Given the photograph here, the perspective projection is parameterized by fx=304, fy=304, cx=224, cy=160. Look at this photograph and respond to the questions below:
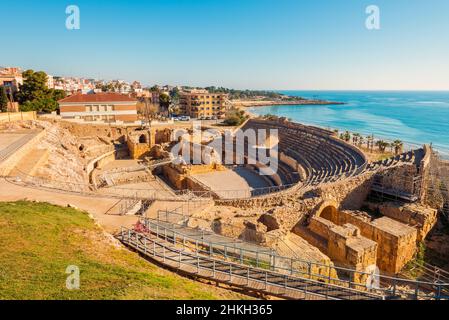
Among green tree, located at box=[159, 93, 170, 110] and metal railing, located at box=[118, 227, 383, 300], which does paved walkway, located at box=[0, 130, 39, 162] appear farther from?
green tree, located at box=[159, 93, 170, 110]

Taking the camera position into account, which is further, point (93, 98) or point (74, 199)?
point (93, 98)

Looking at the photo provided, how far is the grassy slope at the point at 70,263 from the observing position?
277 inches

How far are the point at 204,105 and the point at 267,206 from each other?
191ft

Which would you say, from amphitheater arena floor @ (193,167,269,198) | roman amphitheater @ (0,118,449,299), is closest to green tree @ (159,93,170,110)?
roman amphitheater @ (0,118,449,299)

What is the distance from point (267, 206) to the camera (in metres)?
18.7

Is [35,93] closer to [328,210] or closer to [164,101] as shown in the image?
[164,101]

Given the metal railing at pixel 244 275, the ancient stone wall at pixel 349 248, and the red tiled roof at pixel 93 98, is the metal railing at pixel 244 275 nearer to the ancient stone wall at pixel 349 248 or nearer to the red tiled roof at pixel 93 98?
the ancient stone wall at pixel 349 248

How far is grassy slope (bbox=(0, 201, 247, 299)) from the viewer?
277 inches

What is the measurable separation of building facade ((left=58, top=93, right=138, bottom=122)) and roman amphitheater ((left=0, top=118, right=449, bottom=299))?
747cm

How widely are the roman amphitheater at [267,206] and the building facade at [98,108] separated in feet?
24.5

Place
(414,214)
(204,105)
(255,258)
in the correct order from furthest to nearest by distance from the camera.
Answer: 1. (204,105)
2. (414,214)
3. (255,258)

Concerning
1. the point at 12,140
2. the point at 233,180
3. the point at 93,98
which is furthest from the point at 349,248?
the point at 93,98

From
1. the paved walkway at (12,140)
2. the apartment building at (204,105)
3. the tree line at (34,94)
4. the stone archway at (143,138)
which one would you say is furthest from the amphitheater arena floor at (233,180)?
the apartment building at (204,105)
